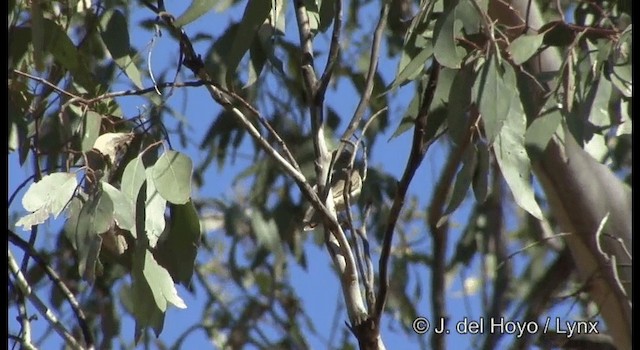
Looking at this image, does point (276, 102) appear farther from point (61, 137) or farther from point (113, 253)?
point (113, 253)

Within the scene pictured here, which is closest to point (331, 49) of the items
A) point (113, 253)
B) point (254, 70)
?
point (254, 70)

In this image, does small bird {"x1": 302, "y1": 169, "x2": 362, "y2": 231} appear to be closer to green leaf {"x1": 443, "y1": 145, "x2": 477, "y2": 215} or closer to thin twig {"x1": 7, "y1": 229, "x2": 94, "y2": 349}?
green leaf {"x1": 443, "y1": 145, "x2": 477, "y2": 215}

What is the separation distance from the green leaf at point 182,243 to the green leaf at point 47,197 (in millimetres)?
149

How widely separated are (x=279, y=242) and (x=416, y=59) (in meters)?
1.14

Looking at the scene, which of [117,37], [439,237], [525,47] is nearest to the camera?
[525,47]

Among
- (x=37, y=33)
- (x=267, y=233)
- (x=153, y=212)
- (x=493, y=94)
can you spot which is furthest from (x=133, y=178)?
(x=267, y=233)

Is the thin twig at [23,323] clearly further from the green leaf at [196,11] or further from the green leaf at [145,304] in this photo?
the green leaf at [196,11]

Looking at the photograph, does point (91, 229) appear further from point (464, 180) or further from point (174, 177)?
point (464, 180)

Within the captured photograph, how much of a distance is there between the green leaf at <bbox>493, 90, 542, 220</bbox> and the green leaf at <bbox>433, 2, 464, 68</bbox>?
→ 10 centimetres

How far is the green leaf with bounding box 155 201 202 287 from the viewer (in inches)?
60.4

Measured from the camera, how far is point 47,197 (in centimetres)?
143

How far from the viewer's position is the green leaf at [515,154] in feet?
4.84

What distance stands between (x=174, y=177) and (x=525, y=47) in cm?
45

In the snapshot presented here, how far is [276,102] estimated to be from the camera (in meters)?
2.64
